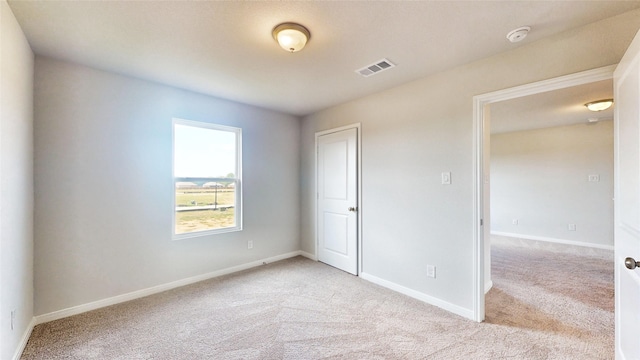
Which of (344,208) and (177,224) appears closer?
(177,224)

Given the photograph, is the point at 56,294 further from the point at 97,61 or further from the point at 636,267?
the point at 636,267

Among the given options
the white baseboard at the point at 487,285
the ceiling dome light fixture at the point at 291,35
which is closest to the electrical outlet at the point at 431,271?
the white baseboard at the point at 487,285

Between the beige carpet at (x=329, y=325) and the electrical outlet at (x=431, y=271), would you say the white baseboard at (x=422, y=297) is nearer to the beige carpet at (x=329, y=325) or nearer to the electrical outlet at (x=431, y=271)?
the beige carpet at (x=329, y=325)

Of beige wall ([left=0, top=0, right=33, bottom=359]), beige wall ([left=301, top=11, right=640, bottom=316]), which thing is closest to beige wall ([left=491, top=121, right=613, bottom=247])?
beige wall ([left=301, top=11, right=640, bottom=316])

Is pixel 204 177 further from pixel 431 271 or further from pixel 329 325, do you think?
pixel 431 271

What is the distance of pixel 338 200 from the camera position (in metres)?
3.78

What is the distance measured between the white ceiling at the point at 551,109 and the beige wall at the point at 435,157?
5.66 feet

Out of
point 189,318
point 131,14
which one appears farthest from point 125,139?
point 189,318

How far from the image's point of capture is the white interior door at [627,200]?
127cm

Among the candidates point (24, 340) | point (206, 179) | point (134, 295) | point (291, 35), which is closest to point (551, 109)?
point (291, 35)

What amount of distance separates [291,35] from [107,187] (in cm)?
242

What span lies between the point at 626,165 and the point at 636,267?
0.56 m

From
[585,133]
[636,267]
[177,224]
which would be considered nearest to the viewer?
[636,267]

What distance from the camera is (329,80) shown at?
2.86 metres
